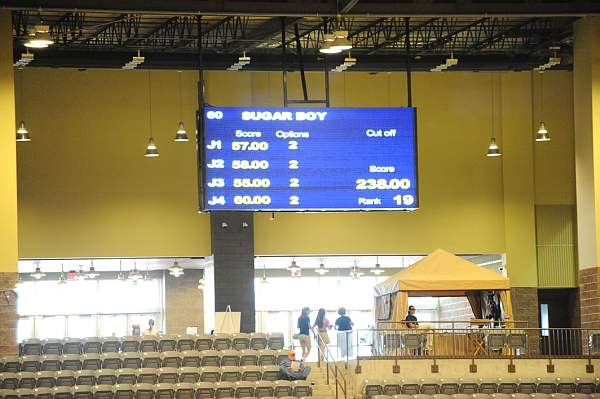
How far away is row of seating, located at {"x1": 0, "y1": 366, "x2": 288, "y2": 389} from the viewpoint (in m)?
20.2

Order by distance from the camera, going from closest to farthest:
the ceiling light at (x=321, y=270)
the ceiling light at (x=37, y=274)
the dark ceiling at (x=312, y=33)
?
the dark ceiling at (x=312, y=33), the ceiling light at (x=37, y=274), the ceiling light at (x=321, y=270)

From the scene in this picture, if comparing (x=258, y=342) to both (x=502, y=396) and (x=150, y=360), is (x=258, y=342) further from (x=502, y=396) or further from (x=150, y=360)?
(x=502, y=396)

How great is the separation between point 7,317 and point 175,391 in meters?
3.76

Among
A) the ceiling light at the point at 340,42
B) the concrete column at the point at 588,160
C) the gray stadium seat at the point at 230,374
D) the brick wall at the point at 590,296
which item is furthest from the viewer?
the concrete column at the point at 588,160

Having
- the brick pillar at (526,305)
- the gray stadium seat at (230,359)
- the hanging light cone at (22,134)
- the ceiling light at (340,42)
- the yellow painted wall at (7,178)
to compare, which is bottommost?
the gray stadium seat at (230,359)

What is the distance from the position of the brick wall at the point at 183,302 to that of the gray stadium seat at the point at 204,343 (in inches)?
627

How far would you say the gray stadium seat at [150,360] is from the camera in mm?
21453

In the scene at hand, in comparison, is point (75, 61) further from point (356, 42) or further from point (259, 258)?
point (259, 258)

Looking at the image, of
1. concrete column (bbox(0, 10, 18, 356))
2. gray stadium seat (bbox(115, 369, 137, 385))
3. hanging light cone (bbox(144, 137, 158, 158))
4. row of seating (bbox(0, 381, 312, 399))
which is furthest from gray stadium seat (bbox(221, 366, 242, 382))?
hanging light cone (bbox(144, 137, 158, 158))

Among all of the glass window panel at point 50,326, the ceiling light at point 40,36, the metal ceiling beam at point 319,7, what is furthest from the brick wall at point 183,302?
the ceiling light at point 40,36

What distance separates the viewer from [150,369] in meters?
20.8

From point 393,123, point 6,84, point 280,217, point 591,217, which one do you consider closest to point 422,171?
point 280,217

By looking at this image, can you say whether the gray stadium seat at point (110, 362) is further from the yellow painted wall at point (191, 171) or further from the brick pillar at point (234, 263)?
the yellow painted wall at point (191, 171)

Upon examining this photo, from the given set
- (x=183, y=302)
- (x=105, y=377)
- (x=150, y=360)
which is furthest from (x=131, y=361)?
(x=183, y=302)
